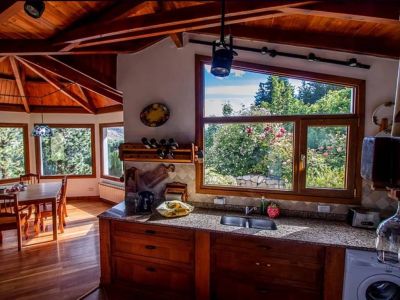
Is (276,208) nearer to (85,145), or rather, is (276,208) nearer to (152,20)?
(152,20)

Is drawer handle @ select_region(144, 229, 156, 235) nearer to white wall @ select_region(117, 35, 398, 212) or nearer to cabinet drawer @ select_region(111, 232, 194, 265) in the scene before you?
cabinet drawer @ select_region(111, 232, 194, 265)

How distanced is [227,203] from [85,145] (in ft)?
16.1

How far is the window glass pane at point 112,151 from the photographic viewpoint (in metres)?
6.11

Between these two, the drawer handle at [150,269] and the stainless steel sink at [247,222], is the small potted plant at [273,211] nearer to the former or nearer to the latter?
the stainless steel sink at [247,222]

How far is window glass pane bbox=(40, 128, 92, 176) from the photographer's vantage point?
6.56 metres

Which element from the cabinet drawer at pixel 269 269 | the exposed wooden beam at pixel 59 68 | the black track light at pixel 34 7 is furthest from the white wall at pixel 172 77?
the black track light at pixel 34 7

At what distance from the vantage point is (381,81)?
2.57 metres

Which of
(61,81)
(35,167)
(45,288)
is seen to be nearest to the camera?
(45,288)

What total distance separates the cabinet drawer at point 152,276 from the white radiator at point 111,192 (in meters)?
3.13

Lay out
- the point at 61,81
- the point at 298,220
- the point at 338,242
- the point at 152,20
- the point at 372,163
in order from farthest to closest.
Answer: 1. the point at 61,81
2. the point at 298,220
3. the point at 152,20
4. the point at 338,242
5. the point at 372,163

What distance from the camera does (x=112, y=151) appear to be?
6320mm

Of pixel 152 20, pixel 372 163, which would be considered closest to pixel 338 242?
pixel 372 163

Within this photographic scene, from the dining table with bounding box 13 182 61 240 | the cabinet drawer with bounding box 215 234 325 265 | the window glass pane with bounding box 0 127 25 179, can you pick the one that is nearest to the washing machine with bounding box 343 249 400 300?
the cabinet drawer with bounding box 215 234 325 265

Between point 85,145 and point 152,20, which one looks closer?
point 152,20
